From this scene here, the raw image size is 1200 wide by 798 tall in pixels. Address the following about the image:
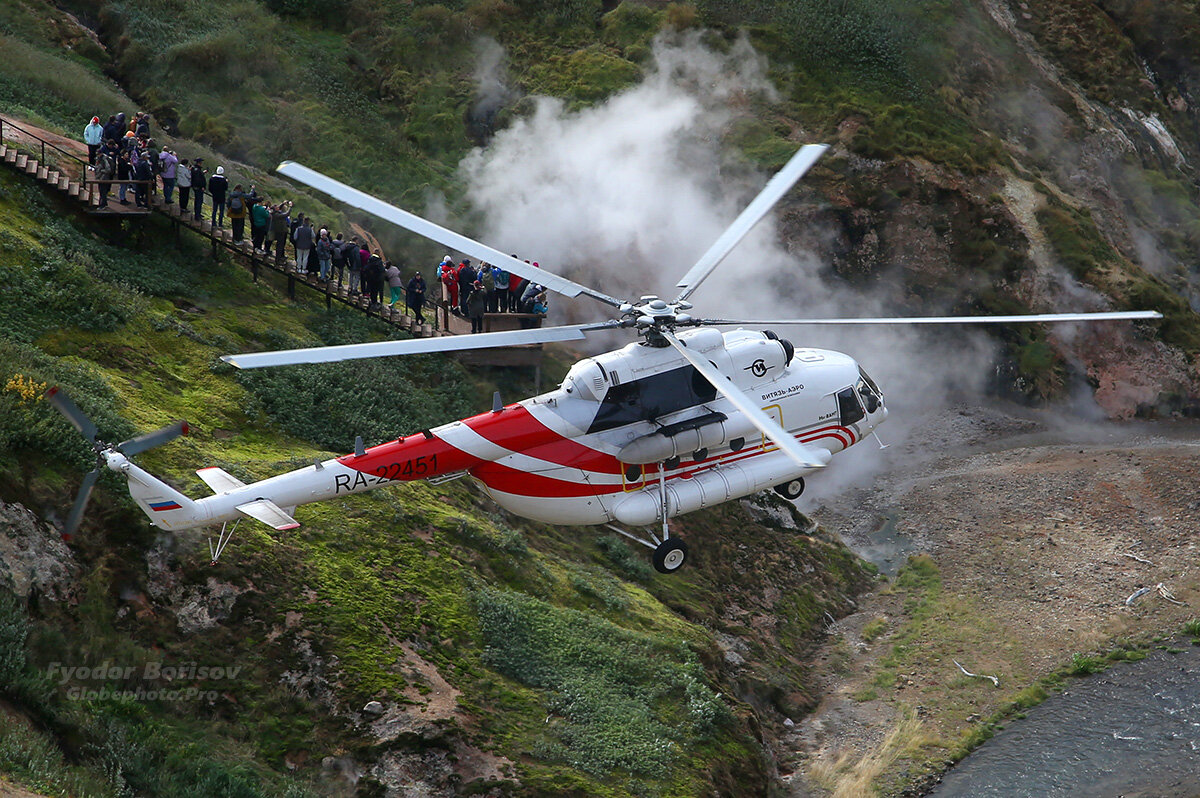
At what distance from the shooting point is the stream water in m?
19.2

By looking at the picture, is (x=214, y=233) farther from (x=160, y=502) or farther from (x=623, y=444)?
(x=623, y=444)

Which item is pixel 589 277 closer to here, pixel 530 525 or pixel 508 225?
pixel 508 225

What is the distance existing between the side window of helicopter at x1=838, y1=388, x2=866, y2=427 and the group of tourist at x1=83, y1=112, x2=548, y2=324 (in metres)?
8.34

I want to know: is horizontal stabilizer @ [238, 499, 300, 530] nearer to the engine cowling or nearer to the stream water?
the engine cowling

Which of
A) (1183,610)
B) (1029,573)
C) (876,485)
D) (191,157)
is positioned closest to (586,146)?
(191,157)

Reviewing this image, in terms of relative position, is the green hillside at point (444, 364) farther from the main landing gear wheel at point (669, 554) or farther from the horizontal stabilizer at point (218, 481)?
the main landing gear wheel at point (669, 554)

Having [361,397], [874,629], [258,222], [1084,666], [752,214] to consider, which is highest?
[258,222]

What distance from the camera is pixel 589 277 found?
32781mm

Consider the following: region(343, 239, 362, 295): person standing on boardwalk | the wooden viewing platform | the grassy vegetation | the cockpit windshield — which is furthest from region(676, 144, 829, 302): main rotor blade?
region(343, 239, 362, 295): person standing on boardwalk

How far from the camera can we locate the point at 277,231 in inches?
949

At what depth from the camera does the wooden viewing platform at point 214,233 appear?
2306 centimetres

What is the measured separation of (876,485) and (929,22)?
20078mm

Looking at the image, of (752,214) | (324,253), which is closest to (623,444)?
(752,214)

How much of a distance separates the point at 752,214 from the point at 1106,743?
12275mm
